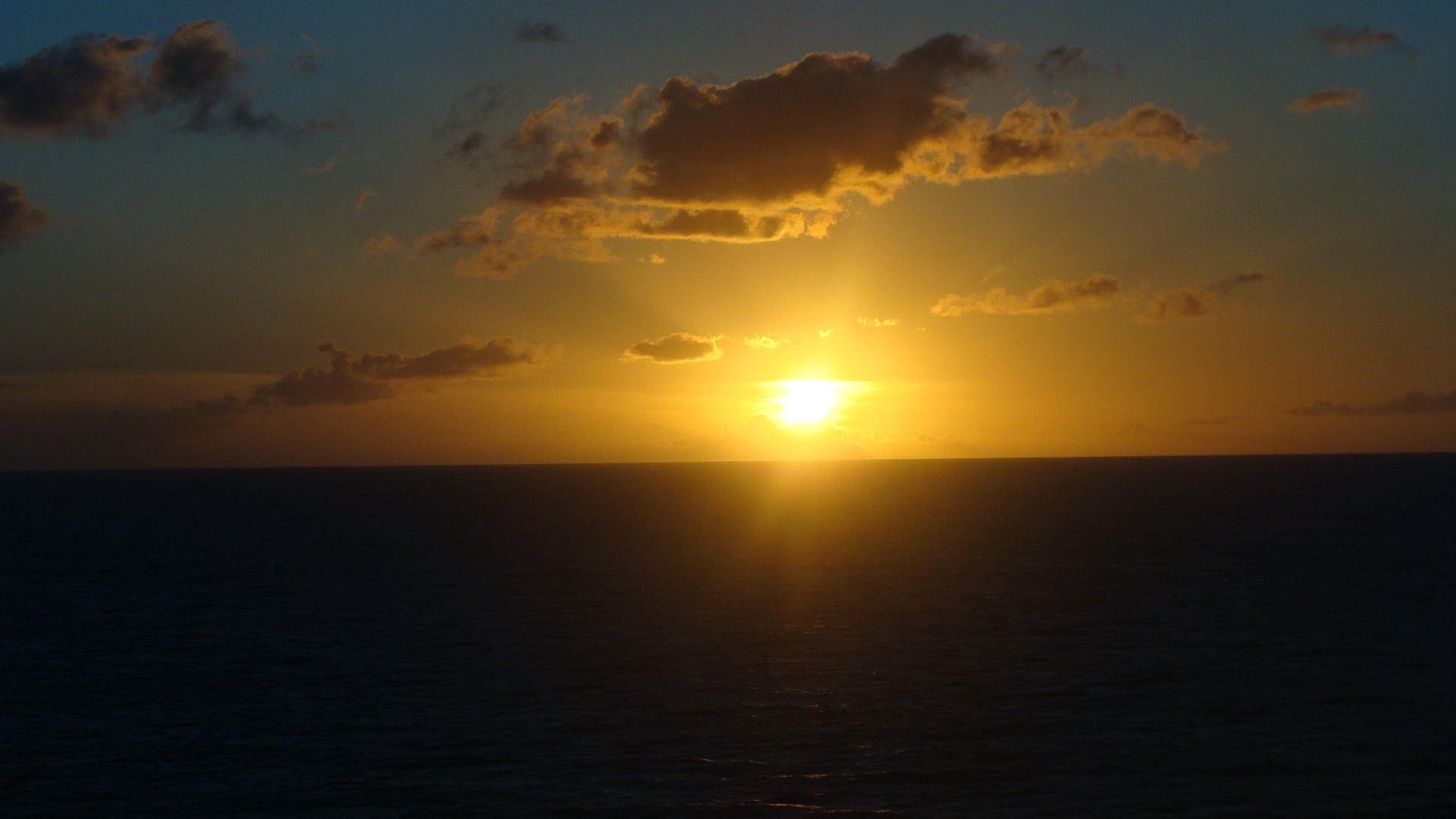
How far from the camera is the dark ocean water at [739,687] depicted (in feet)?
106

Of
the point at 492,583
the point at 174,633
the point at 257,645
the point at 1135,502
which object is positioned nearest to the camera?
the point at 257,645

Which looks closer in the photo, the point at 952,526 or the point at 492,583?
the point at 492,583

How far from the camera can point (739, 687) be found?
44688 millimetres

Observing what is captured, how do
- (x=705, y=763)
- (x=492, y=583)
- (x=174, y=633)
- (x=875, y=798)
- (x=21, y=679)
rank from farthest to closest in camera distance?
(x=492, y=583)
(x=174, y=633)
(x=21, y=679)
(x=705, y=763)
(x=875, y=798)

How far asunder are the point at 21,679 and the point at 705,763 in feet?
110

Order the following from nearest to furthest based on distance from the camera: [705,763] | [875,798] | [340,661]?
1. [875,798]
2. [705,763]
3. [340,661]

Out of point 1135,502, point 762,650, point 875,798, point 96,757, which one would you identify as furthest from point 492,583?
point 1135,502

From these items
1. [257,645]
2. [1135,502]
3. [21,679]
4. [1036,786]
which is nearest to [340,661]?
[257,645]

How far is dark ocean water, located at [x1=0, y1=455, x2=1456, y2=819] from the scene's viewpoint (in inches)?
1270

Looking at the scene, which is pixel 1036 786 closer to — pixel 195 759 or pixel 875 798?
pixel 875 798

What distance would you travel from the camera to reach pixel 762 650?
52406 millimetres

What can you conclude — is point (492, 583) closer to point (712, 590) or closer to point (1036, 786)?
point (712, 590)

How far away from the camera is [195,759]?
35.7 m

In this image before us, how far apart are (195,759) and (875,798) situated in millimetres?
22558
